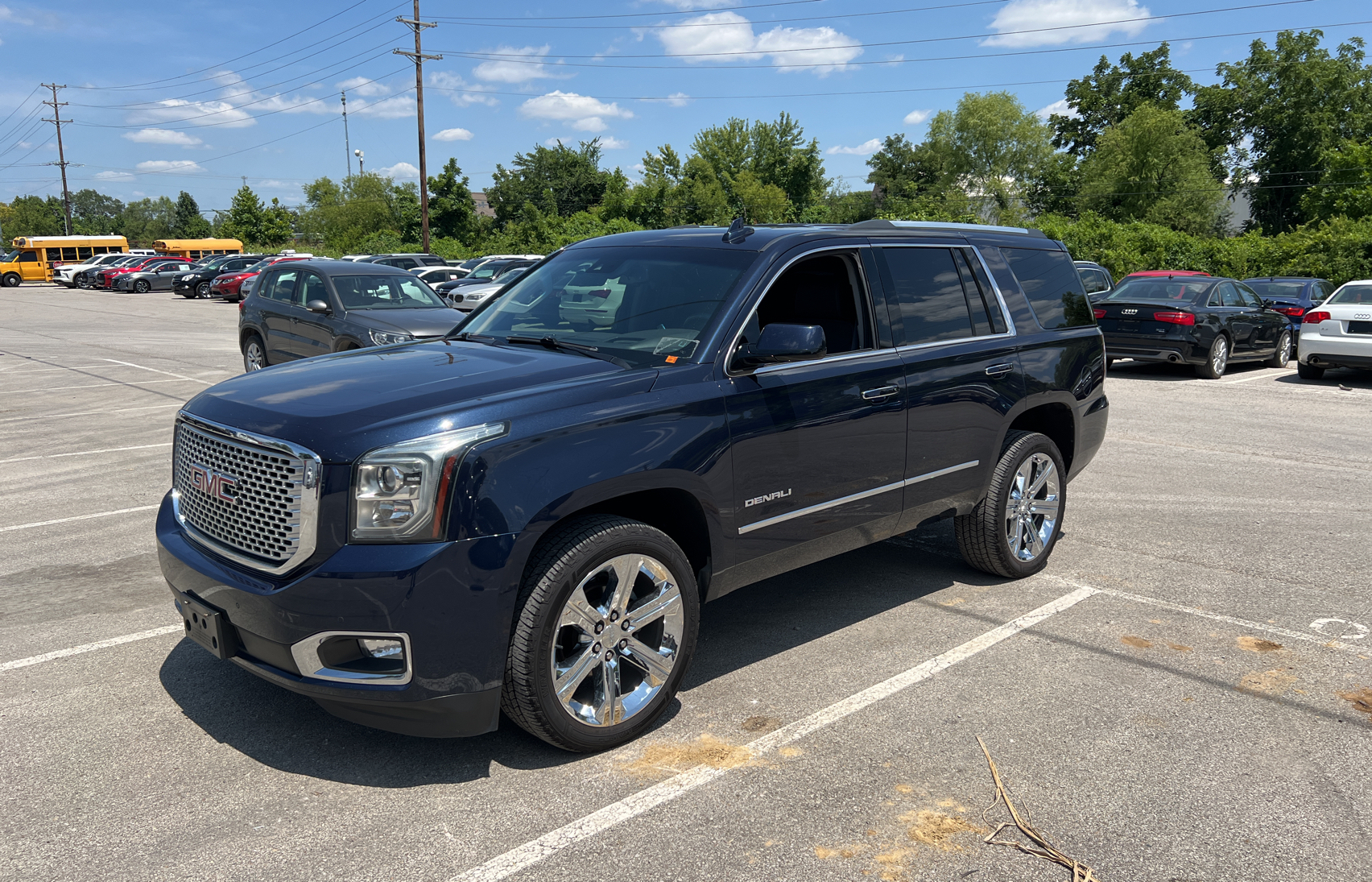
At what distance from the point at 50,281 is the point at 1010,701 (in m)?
68.9

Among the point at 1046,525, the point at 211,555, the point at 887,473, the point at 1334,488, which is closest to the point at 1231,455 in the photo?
the point at 1334,488

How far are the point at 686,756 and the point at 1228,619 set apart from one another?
3.19m

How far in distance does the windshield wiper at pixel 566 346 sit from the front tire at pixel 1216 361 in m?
14.4

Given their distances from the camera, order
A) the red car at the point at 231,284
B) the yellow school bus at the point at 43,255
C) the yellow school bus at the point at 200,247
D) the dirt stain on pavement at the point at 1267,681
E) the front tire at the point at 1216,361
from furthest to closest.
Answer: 1. the yellow school bus at the point at 200,247
2. the yellow school bus at the point at 43,255
3. the red car at the point at 231,284
4. the front tire at the point at 1216,361
5. the dirt stain on pavement at the point at 1267,681

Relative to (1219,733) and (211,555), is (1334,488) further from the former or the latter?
(211,555)

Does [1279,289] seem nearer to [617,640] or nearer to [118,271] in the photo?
[617,640]

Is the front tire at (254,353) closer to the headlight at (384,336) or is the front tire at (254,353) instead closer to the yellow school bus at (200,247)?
the headlight at (384,336)

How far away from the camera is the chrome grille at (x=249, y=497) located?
10.8 ft

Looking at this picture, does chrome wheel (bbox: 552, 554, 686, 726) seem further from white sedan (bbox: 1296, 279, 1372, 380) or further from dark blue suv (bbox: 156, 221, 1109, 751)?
white sedan (bbox: 1296, 279, 1372, 380)

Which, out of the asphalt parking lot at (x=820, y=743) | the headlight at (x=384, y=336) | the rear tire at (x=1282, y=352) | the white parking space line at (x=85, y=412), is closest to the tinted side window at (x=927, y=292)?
the asphalt parking lot at (x=820, y=743)

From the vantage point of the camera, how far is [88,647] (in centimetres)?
464

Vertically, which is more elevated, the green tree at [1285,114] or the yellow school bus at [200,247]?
the green tree at [1285,114]

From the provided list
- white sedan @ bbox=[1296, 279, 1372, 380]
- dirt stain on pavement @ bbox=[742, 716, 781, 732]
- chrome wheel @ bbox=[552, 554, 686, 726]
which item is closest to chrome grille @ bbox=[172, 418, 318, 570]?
chrome wheel @ bbox=[552, 554, 686, 726]

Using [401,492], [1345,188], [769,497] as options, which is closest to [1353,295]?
[769,497]
